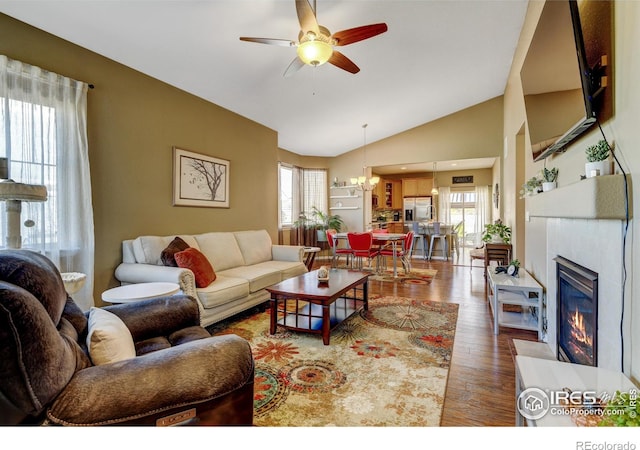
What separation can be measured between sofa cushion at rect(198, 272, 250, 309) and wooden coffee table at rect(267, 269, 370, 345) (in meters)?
0.41

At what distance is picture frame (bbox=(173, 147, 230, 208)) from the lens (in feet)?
12.8

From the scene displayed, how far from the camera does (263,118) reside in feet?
17.2

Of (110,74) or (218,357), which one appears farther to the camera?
(110,74)

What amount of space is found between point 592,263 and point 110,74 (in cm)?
432

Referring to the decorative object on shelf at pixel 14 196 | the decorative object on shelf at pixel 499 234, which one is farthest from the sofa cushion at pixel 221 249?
the decorative object on shelf at pixel 499 234

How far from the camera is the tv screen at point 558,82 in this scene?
1658 mm

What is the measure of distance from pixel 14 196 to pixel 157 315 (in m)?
1.30

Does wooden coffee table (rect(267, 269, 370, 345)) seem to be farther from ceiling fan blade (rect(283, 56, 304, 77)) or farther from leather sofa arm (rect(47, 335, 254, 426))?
ceiling fan blade (rect(283, 56, 304, 77))

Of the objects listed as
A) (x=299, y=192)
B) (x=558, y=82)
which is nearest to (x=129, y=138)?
(x=558, y=82)

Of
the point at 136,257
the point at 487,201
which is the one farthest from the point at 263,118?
the point at 487,201

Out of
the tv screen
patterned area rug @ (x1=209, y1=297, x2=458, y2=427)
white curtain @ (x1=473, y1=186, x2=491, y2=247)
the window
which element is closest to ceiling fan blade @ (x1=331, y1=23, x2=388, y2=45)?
the tv screen

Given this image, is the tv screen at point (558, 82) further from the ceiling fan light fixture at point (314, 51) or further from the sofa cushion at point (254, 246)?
the sofa cushion at point (254, 246)
